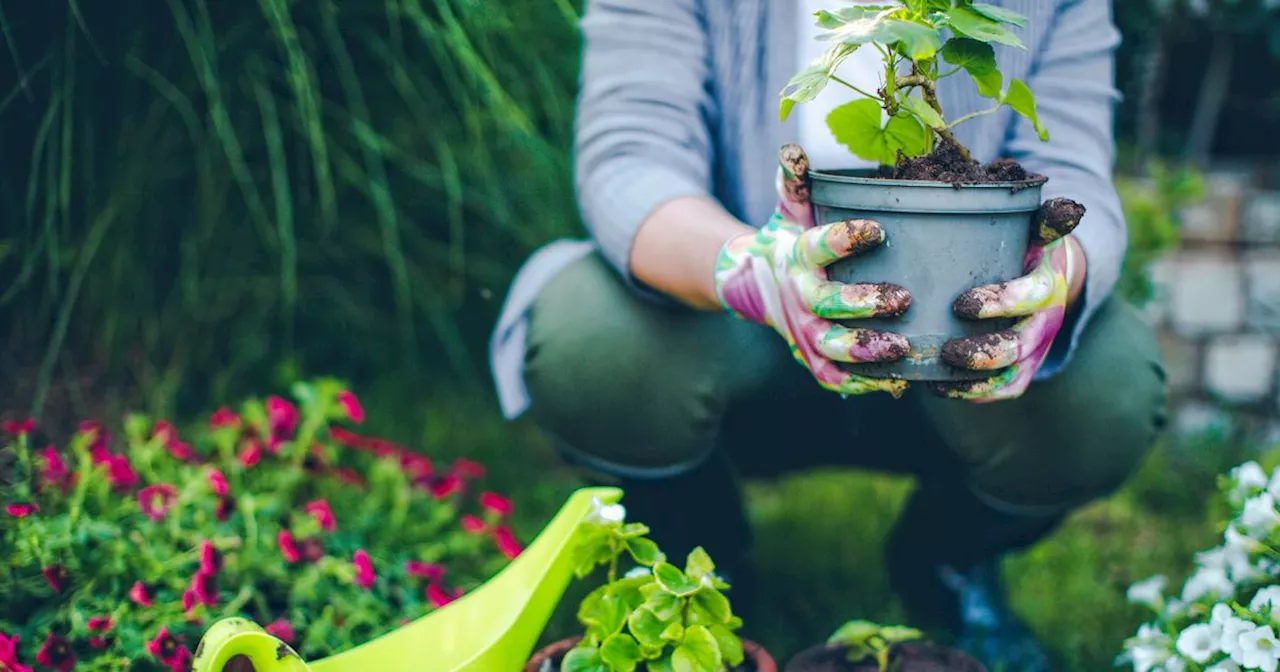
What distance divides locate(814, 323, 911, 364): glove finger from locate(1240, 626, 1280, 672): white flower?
Answer: 0.39 meters

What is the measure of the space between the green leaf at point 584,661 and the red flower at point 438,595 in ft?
1.28

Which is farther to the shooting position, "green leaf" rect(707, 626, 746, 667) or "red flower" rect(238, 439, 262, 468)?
"red flower" rect(238, 439, 262, 468)

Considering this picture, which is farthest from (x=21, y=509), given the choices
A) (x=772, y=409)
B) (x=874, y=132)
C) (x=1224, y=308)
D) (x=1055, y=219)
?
(x=1224, y=308)

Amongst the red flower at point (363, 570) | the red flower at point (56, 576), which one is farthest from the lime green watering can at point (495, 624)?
the red flower at point (56, 576)

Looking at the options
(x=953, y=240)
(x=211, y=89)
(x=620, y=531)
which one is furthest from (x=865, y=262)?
(x=211, y=89)

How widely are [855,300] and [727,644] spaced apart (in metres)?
0.30

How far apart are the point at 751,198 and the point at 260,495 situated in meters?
0.72

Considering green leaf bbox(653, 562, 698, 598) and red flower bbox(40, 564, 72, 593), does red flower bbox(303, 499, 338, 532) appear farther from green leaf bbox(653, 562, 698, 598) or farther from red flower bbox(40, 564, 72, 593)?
green leaf bbox(653, 562, 698, 598)

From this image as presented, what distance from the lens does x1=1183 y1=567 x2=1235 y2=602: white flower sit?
3.49ft

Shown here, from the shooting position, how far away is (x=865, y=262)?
0.88m

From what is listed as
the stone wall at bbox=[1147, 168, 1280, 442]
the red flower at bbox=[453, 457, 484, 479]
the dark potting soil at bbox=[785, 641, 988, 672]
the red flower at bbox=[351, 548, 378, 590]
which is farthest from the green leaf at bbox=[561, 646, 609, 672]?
the stone wall at bbox=[1147, 168, 1280, 442]

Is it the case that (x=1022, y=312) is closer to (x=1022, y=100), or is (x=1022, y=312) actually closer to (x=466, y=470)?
(x=1022, y=100)

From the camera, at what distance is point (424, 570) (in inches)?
53.7

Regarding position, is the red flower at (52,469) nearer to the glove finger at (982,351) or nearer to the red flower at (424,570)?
the red flower at (424,570)
